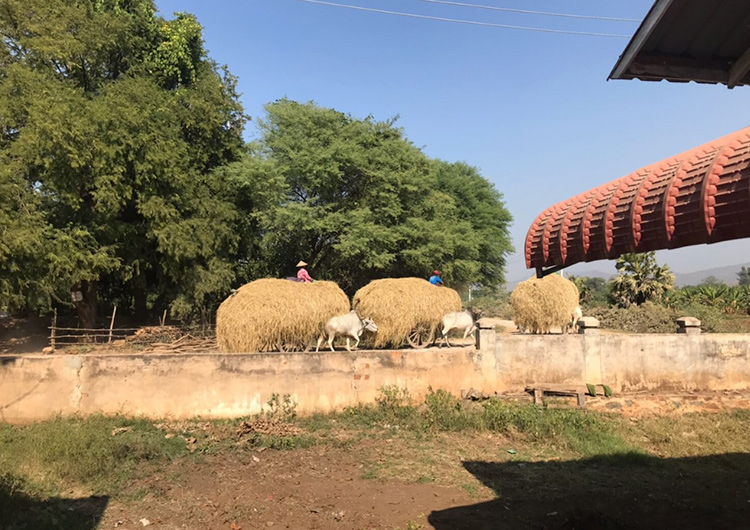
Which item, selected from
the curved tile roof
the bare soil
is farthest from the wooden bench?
the curved tile roof

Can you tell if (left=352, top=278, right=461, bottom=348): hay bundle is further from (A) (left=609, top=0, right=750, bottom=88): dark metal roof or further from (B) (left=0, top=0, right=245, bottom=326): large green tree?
(A) (left=609, top=0, right=750, bottom=88): dark metal roof

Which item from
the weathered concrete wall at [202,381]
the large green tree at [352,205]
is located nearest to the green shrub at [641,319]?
the large green tree at [352,205]

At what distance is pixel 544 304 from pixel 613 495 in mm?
10018

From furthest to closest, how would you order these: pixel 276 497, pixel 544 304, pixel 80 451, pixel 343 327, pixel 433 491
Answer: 1. pixel 544 304
2. pixel 343 327
3. pixel 80 451
4. pixel 433 491
5. pixel 276 497

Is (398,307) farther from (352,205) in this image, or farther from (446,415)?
(352,205)

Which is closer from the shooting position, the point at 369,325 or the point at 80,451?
the point at 80,451

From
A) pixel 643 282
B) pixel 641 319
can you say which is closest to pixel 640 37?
pixel 641 319

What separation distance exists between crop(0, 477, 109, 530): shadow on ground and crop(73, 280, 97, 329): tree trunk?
14.4 m

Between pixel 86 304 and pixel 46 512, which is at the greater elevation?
pixel 86 304

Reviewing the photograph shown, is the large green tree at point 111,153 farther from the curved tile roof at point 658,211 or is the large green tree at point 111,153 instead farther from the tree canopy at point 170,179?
the curved tile roof at point 658,211

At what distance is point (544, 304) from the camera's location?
15930mm

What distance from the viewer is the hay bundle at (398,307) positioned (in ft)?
41.3

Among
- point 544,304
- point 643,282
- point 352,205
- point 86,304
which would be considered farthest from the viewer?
point 643,282

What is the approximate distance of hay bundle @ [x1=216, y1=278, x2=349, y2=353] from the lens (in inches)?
430
